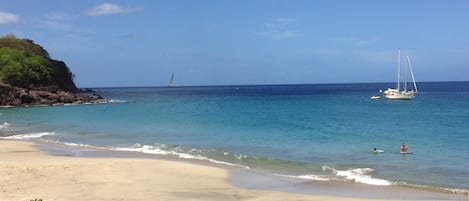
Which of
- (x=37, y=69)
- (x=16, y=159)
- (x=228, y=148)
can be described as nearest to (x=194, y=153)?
(x=228, y=148)

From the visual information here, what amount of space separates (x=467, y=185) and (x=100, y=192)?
538 inches

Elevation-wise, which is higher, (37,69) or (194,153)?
(37,69)

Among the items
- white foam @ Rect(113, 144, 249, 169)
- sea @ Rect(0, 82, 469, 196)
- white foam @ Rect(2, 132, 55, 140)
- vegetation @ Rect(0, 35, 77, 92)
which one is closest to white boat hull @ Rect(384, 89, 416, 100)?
sea @ Rect(0, 82, 469, 196)

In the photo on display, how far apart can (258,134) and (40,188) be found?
23819 mm

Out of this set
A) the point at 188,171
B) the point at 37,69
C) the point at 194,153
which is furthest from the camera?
the point at 37,69

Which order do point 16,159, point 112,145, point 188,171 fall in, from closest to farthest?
1. point 188,171
2. point 16,159
3. point 112,145

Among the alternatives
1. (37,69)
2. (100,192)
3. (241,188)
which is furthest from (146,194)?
(37,69)

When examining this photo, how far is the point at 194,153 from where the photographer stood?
30.0 meters

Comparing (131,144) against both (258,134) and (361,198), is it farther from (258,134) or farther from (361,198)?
(361,198)

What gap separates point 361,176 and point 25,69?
287 feet

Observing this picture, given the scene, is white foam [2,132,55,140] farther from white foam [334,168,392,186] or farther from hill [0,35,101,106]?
hill [0,35,101,106]

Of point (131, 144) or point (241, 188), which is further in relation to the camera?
point (131, 144)

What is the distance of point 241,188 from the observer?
19250 millimetres

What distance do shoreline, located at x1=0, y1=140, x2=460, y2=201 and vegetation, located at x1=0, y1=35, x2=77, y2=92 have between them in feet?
241
